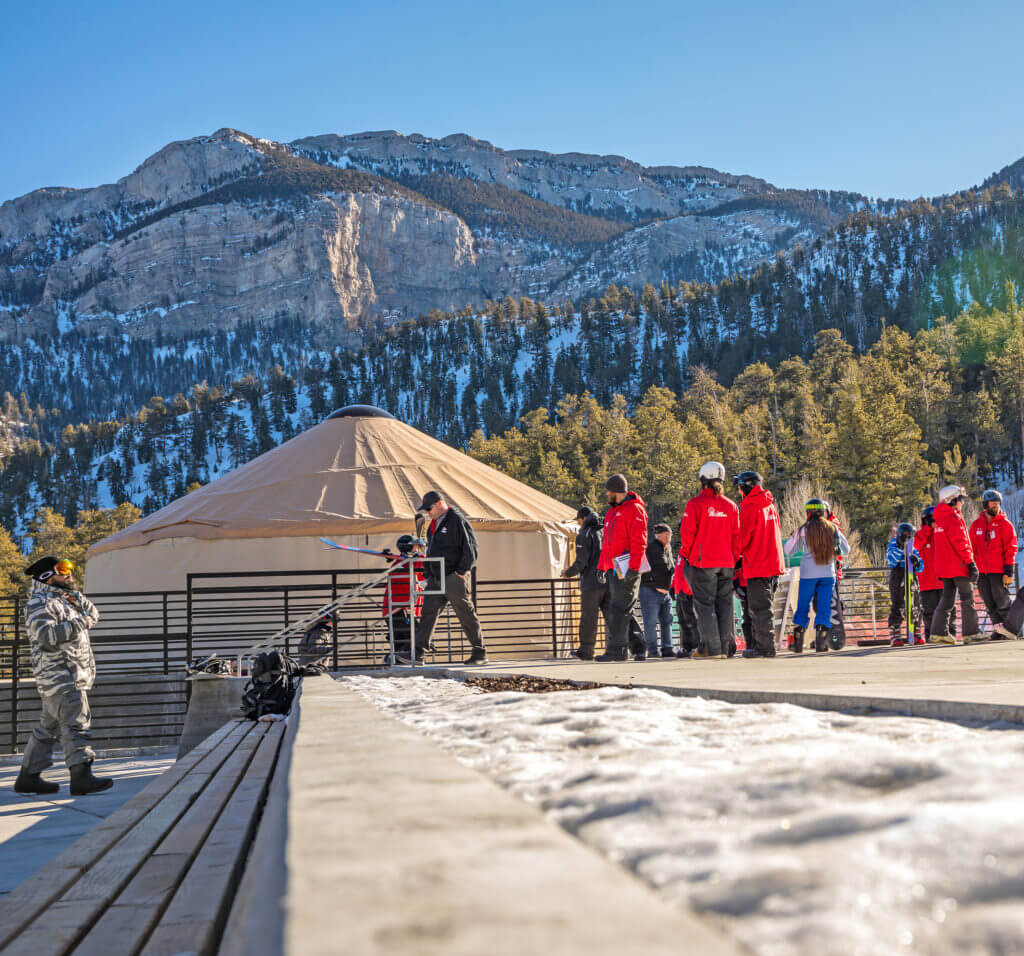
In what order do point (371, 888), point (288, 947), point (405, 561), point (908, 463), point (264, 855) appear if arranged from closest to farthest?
point (288, 947) → point (371, 888) → point (264, 855) → point (405, 561) → point (908, 463)

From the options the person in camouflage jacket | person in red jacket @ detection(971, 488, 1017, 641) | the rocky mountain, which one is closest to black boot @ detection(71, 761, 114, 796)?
the person in camouflage jacket

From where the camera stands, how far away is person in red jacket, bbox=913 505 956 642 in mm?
9492

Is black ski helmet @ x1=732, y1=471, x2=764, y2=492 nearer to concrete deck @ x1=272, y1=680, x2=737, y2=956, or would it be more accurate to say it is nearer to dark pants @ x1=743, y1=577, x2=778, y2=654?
dark pants @ x1=743, y1=577, x2=778, y2=654

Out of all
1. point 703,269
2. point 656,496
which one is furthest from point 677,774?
point 703,269

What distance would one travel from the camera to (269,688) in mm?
6547

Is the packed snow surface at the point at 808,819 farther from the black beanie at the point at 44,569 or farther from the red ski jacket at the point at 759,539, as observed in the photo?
the red ski jacket at the point at 759,539

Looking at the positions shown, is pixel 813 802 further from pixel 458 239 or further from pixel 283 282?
pixel 458 239

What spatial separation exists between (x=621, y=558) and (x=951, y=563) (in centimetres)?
354

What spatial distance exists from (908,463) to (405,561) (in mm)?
32798

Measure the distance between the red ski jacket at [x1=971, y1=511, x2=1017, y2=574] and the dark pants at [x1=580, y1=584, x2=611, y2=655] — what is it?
4.10m

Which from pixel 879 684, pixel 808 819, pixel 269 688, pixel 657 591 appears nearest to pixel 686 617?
pixel 657 591

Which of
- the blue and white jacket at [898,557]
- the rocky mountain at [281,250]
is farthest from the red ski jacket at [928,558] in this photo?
the rocky mountain at [281,250]

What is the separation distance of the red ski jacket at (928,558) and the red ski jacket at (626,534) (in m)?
3.57

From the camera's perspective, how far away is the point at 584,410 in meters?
56.6
